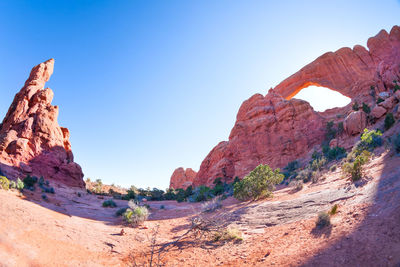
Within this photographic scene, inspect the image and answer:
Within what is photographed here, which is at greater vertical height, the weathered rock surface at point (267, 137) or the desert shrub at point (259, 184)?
the weathered rock surface at point (267, 137)

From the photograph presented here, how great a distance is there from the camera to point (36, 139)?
71.1 ft

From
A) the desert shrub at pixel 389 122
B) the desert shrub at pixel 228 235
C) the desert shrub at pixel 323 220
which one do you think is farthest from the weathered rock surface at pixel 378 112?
the desert shrub at pixel 228 235

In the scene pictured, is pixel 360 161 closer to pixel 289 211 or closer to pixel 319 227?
pixel 289 211

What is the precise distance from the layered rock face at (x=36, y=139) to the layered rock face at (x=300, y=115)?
2216 cm

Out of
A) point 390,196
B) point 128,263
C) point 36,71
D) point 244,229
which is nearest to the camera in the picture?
point 390,196

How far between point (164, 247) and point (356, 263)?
5.04 meters

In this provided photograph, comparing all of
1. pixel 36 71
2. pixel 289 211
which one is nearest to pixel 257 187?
pixel 289 211

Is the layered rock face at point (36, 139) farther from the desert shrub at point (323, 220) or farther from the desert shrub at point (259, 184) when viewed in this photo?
the desert shrub at point (323, 220)

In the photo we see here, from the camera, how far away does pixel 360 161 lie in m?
7.44

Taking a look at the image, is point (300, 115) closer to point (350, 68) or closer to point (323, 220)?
point (350, 68)

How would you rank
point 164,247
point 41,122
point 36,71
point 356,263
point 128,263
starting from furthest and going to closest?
point 36,71 < point 41,122 < point 164,247 < point 128,263 < point 356,263

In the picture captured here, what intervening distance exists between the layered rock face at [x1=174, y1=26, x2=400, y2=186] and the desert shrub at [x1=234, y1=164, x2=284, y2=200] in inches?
650

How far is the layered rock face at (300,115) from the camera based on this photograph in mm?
29113

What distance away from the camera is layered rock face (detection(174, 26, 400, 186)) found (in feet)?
95.5
